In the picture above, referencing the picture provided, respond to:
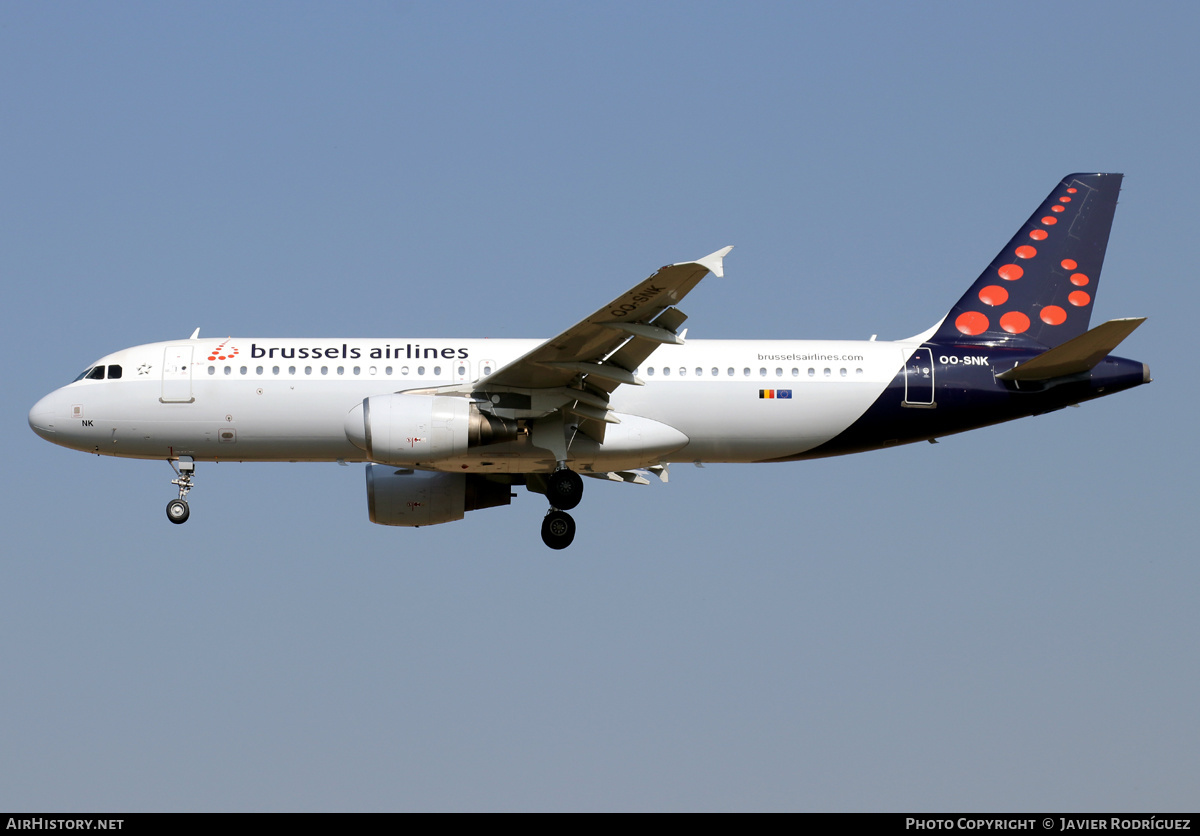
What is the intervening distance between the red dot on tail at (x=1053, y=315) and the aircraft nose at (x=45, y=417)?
854 inches

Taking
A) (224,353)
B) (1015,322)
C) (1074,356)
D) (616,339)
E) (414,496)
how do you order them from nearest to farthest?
(616,339) → (1074,356) → (224,353) → (414,496) → (1015,322)

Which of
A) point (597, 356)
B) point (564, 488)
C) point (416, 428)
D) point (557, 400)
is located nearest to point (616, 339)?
point (597, 356)

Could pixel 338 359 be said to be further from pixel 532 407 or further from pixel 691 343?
pixel 691 343

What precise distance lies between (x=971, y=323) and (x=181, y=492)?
17.6m

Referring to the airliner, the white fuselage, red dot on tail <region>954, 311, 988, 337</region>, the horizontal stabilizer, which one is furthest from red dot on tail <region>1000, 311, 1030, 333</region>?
the white fuselage

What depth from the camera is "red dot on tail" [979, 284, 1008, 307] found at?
3403cm

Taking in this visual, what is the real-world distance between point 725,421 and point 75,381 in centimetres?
1377

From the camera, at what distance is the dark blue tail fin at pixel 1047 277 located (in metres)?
33.7

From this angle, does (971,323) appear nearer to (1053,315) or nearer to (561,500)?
(1053,315)

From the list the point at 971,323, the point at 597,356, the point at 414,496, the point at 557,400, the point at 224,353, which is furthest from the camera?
the point at 971,323

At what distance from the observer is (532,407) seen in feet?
96.8

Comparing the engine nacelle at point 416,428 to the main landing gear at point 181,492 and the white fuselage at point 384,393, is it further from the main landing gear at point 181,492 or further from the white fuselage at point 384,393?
the main landing gear at point 181,492

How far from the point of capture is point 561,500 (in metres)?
30.4
